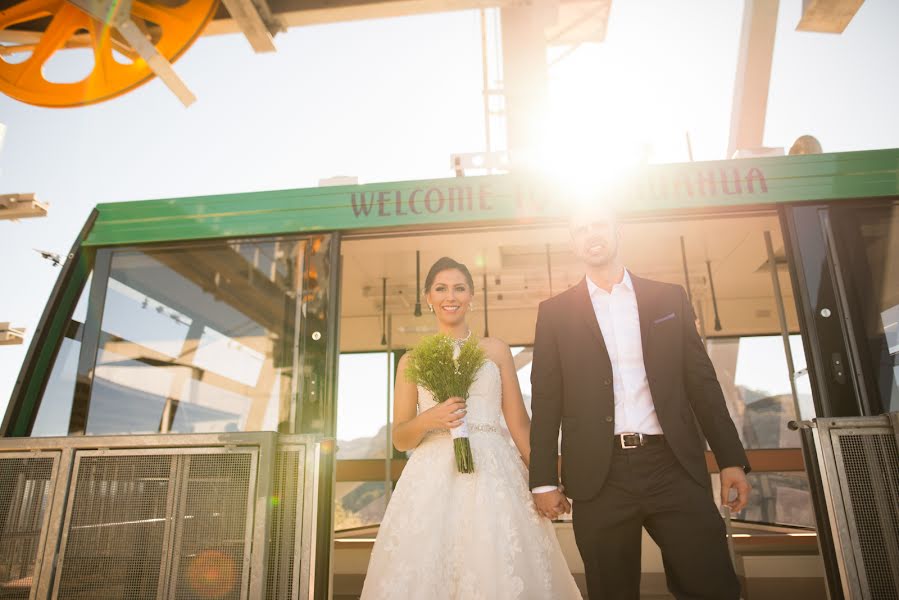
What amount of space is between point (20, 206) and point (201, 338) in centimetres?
183

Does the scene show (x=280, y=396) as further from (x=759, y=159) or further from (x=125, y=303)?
(x=759, y=159)

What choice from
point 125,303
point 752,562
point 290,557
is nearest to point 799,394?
point 752,562

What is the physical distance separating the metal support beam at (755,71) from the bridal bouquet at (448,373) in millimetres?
4963

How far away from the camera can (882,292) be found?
331 cm

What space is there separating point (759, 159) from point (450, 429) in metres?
2.53

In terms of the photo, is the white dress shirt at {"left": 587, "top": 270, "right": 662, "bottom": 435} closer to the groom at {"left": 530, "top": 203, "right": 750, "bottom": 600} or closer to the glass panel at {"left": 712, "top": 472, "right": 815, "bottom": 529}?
the groom at {"left": 530, "top": 203, "right": 750, "bottom": 600}

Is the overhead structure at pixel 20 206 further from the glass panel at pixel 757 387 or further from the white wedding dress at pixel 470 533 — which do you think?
the glass panel at pixel 757 387

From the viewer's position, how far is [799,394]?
364 centimetres

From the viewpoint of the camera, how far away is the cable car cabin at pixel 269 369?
2.91 meters

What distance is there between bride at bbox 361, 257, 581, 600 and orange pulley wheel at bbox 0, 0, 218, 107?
4188 millimetres

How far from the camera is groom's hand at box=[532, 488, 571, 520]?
229 centimetres

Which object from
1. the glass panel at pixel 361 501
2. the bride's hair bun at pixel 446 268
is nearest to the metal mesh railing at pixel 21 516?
the bride's hair bun at pixel 446 268

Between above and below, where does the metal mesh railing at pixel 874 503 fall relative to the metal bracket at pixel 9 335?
below

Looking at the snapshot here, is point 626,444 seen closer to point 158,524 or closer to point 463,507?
point 463,507
